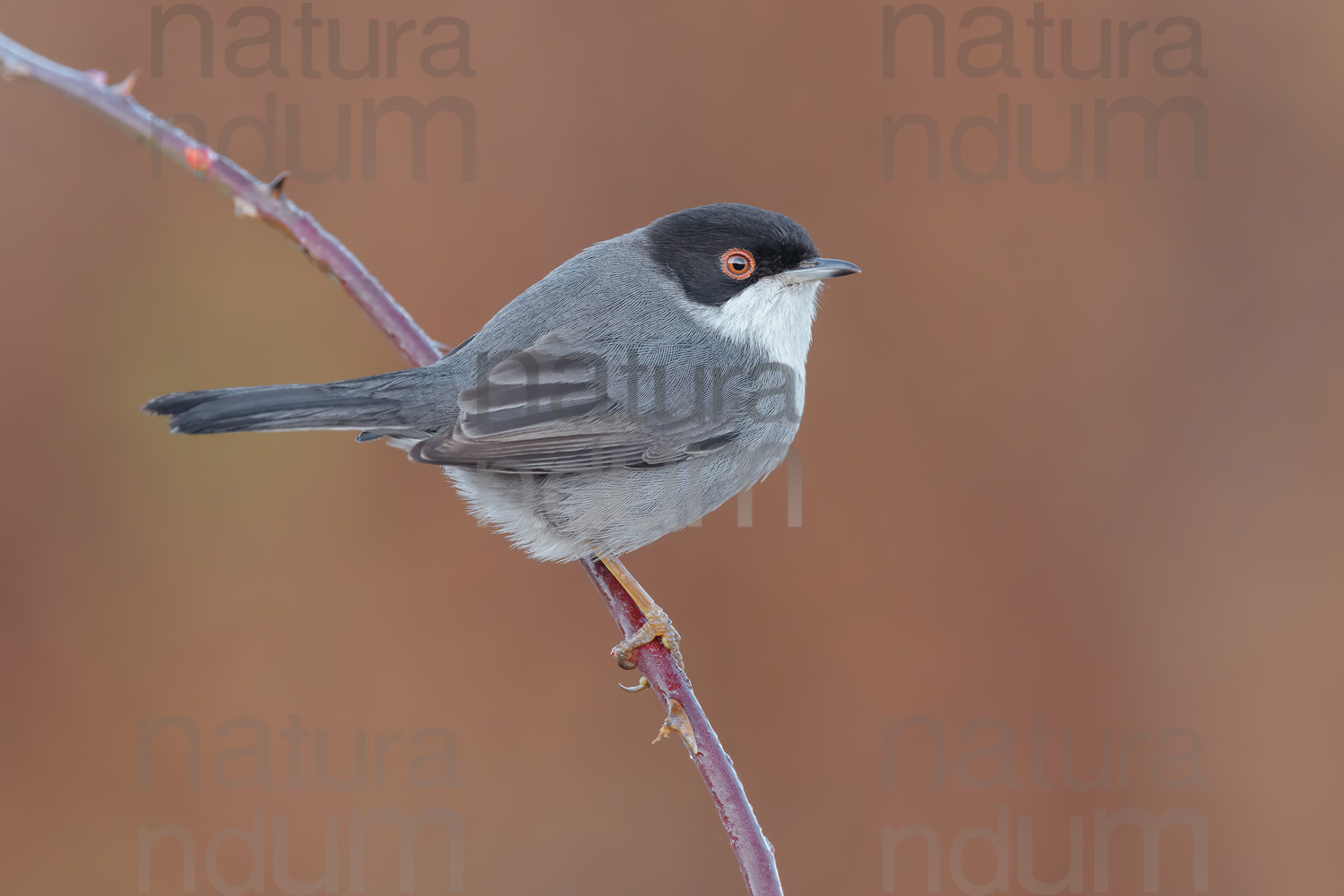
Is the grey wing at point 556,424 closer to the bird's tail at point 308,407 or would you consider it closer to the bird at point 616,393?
the bird at point 616,393

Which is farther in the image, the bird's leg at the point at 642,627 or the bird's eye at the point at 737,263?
the bird's eye at the point at 737,263

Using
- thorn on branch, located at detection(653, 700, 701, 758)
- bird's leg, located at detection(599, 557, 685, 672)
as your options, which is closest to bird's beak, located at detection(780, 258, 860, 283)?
bird's leg, located at detection(599, 557, 685, 672)

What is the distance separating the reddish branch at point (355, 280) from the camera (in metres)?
2.64

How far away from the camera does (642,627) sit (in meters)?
3.71

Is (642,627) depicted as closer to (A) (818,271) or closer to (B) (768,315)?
(B) (768,315)

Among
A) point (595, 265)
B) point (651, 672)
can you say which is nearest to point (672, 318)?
point (595, 265)

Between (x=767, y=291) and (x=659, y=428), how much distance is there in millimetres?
744

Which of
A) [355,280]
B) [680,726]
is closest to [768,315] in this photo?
[355,280]

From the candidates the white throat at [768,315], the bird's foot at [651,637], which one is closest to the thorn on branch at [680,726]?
the bird's foot at [651,637]

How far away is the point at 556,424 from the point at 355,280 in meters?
0.87

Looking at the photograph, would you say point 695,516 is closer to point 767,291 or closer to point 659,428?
point 659,428

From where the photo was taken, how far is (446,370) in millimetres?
3660

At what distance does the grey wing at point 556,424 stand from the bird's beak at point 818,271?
684mm

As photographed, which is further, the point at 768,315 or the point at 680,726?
the point at 768,315
